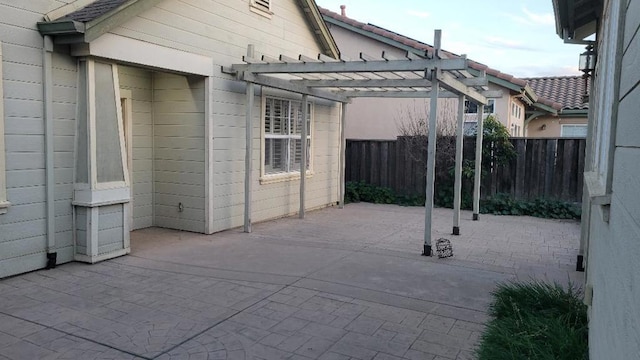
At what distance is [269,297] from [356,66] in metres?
3.62

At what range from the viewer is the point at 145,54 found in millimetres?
6734

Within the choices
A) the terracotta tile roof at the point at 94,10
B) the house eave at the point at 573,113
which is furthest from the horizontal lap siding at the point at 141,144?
the house eave at the point at 573,113

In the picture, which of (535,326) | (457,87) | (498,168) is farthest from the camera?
(498,168)

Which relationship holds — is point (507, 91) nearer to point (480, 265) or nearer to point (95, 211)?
point (480, 265)

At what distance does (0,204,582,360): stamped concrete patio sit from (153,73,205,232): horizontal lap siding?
0.43 meters

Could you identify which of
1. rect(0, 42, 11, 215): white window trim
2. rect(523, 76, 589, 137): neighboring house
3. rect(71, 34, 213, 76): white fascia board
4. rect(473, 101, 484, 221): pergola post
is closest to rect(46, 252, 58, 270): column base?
rect(0, 42, 11, 215): white window trim

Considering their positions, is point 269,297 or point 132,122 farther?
point 132,122

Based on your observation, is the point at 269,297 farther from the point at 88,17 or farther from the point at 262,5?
the point at 262,5

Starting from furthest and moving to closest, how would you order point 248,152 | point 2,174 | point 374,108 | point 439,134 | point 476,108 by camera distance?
point 374,108 → point 476,108 → point 439,134 → point 248,152 → point 2,174

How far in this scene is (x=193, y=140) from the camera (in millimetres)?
7922

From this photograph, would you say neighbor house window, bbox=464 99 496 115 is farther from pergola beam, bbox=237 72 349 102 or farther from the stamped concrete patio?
the stamped concrete patio

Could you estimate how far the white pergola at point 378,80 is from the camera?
6693 mm

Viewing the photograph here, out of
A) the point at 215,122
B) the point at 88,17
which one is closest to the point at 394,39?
the point at 215,122

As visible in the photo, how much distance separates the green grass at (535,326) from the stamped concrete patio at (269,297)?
0.94 ft
